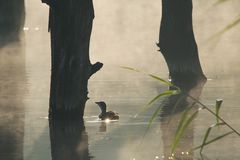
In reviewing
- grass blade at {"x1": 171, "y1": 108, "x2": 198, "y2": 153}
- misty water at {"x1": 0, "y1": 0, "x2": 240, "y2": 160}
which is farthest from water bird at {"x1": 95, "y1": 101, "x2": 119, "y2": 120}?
grass blade at {"x1": 171, "y1": 108, "x2": 198, "y2": 153}

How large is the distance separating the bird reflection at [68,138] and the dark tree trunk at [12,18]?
34.4 metres

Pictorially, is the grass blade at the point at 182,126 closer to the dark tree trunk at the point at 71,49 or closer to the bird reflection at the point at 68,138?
the bird reflection at the point at 68,138

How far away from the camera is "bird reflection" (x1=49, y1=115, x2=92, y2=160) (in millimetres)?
14453

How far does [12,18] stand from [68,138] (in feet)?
136

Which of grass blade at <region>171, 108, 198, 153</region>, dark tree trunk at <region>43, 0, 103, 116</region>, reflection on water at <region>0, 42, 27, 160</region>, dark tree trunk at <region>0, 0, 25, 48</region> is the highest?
grass blade at <region>171, 108, 198, 153</region>

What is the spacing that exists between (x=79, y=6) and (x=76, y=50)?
96cm

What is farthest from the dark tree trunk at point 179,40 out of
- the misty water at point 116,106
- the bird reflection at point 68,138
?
the bird reflection at point 68,138

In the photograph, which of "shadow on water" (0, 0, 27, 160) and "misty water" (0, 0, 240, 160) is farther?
"shadow on water" (0, 0, 27, 160)

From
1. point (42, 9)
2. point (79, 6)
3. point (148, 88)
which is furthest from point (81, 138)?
point (42, 9)

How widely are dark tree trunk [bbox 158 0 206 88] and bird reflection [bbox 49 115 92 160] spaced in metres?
10.6

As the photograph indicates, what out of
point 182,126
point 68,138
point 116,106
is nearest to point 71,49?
point 68,138

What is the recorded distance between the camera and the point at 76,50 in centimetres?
1858

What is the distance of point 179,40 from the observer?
96.8ft

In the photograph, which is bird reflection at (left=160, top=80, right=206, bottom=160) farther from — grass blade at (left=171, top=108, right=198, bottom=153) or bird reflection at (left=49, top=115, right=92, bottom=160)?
grass blade at (left=171, top=108, right=198, bottom=153)
